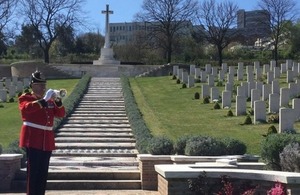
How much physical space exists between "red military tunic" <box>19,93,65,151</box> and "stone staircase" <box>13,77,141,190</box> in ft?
12.8

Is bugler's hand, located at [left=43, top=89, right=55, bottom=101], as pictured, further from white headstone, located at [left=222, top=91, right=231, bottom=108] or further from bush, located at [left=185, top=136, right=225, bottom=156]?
white headstone, located at [left=222, top=91, right=231, bottom=108]

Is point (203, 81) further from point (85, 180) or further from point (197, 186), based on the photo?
point (197, 186)

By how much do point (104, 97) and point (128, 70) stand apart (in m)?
18.7

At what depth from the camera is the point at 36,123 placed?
7.94 metres

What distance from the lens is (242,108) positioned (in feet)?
74.3

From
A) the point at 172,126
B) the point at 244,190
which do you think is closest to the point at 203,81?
the point at 172,126

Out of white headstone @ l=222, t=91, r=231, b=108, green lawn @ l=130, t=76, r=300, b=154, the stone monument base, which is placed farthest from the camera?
the stone monument base

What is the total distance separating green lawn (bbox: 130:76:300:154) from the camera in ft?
57.9

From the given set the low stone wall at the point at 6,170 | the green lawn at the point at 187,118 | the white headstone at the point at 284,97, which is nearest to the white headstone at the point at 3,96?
the green lawn at the point at 187,118

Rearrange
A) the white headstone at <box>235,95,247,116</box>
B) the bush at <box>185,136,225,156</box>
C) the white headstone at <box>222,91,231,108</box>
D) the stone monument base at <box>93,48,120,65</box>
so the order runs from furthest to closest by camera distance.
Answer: the stone monument base at <box>93,48,120,65</box>
the white headstone at <box>222,91,231,108</box>
the white headstone at <box>235,95,247,116</box>
the bush at <box>185,136,225,156</box>

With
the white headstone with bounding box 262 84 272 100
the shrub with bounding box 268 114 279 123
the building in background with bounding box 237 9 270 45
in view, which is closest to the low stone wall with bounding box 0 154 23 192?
the shrub with bounding box 268 114 279 123

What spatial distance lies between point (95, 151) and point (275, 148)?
21.0 feet

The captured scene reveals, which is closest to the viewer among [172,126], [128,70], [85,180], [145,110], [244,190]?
[244,190]

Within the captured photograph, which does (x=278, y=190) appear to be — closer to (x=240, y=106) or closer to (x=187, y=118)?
(x=187, y=118)
